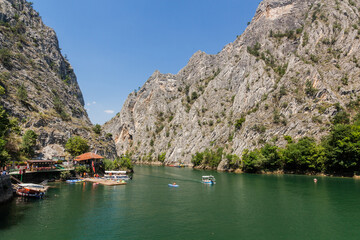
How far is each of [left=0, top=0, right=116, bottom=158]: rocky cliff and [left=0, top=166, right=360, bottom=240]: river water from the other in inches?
2084

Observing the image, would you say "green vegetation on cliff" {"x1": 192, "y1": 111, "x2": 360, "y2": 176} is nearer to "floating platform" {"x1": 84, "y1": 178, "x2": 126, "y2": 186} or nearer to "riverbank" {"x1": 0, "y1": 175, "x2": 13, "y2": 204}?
"floating platform" {"x1": 84, "y1": 178, "x2": 126, "y2": 186}

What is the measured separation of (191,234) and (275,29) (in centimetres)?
19420

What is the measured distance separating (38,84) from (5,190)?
8910 centimetres

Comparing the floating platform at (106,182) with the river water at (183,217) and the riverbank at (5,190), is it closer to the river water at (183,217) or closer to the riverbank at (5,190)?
the river water at (183,217)

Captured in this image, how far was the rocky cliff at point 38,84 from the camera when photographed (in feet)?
310

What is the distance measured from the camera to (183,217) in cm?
3728

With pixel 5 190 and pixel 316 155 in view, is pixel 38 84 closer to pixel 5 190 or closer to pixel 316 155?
pixel 5 190

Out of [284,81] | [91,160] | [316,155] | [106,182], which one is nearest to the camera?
[106,182]

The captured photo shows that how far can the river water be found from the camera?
2983 cm

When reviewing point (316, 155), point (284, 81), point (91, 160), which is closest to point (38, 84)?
point (91, 160)

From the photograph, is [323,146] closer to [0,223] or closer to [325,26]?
[325,26]

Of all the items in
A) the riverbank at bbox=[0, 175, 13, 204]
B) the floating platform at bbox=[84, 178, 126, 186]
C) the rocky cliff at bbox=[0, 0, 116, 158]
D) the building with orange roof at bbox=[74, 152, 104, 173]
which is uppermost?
the rocky cliff at bbox=[0, 0, 116, 158]

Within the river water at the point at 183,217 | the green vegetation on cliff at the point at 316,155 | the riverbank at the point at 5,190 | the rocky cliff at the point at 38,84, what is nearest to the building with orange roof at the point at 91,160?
the rocky cliff at the point at 38,84

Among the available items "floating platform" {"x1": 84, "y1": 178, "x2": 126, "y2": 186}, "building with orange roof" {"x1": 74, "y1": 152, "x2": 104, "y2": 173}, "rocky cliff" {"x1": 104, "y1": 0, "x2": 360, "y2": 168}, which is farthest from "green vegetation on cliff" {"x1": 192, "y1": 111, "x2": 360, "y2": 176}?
"building with orange roof" {"x1": 74, "y1": 152, "x2": 104, "y2": 173}
